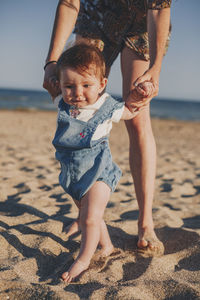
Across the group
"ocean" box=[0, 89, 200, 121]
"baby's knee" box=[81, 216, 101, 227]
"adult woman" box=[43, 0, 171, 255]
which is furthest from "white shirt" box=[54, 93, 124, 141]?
"ocean" box=[0, 89, 200, 121]

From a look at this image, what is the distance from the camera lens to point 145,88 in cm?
170

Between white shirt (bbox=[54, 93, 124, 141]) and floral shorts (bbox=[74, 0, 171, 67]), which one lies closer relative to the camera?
white shirt (bbox=[54, 93, 124, 141])

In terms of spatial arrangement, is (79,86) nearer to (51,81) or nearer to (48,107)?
(51,81)

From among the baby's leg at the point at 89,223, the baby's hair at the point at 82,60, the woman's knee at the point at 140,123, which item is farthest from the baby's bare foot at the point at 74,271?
the baby's hair at the point at 82,60

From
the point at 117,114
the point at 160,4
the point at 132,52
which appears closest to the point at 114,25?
the point at 132,52

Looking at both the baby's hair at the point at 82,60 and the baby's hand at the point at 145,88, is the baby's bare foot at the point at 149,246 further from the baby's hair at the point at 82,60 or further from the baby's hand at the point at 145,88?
the baby's hair at the point at 82,60

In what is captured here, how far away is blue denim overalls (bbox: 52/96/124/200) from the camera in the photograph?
1.74 metres

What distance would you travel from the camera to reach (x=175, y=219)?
2.53 metres

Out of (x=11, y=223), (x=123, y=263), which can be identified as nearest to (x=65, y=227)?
(x=11, y=223)

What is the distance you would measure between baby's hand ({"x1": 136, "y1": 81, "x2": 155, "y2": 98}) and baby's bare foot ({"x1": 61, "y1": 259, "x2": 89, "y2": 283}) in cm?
98

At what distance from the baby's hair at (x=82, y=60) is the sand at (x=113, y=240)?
109cm

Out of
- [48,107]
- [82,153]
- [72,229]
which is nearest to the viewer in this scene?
[82,153]

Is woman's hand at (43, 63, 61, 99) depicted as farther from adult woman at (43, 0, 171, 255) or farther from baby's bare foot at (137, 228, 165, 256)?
baby's bare foot at (137, 228, 165, 256)

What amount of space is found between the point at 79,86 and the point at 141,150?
2.19 feet
